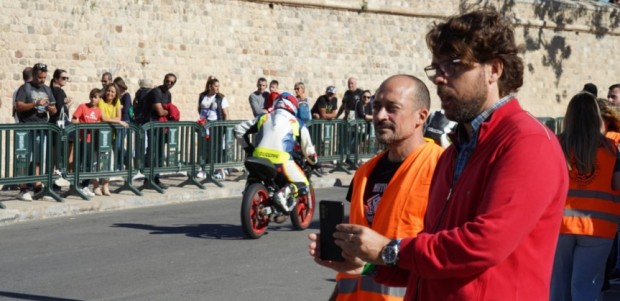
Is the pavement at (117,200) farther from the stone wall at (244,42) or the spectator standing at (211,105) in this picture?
the stone wall at (244,42)

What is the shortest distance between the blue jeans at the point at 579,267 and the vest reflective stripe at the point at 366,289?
8.74 feet

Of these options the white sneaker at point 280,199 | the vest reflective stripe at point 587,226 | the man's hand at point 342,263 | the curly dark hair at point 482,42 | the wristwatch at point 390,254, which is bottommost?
the white sneaker at point 280,199

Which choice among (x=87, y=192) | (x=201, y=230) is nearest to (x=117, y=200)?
(x=87, y=192)

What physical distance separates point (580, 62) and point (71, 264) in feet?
102

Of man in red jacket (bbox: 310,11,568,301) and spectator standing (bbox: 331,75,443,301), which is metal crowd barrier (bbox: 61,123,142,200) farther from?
man in red jacket (bbox: 310,11,568,301)

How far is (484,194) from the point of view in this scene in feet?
10.6

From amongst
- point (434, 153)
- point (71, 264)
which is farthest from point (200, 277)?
point (434, 153)

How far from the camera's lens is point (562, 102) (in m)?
39.1

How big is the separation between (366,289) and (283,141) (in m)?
7.72

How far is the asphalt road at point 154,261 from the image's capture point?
9.26 m

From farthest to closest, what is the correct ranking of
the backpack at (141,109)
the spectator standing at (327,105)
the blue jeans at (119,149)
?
the spectator standing at (327,105) → the backpack at (141,109) → the blue jeans at (119,149)

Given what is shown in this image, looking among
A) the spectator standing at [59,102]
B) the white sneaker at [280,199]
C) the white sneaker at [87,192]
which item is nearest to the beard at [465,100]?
the white sneaker at [280,199]

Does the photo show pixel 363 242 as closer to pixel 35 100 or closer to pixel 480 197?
pixel 480 197

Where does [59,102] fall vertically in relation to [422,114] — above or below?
below
